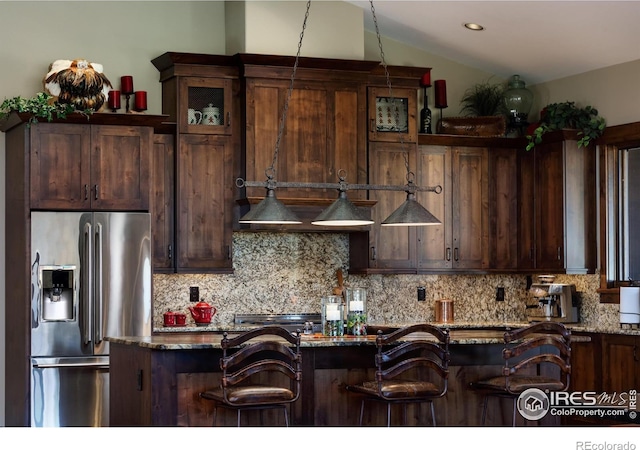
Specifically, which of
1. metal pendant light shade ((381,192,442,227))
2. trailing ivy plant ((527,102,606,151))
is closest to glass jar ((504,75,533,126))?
trailing ivy plant ((527,102,606,151))

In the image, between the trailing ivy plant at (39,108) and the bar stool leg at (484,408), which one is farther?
the trailing ivy plant at (39,108)

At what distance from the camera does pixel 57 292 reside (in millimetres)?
5922

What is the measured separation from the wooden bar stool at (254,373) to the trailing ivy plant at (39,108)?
2.33 metres

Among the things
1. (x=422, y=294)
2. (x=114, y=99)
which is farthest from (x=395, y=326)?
(x=114, y=99)

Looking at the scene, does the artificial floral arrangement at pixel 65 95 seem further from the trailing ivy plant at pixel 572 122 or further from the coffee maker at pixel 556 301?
the coffee maker at pixel 556 301

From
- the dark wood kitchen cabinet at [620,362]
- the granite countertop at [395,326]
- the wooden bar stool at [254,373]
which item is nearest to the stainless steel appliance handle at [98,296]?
the granite countertop at [395,326]

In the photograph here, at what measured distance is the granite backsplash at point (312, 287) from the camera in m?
6.93

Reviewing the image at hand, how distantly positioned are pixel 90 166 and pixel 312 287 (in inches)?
81.3

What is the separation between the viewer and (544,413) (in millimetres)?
4945

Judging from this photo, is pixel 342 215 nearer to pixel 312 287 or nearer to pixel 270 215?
pixel 270 215

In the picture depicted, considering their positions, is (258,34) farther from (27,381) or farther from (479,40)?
(27,381)

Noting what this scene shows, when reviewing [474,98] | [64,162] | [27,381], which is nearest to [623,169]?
[474,98]

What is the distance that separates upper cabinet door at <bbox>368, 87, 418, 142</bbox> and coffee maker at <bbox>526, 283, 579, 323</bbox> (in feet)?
5.14

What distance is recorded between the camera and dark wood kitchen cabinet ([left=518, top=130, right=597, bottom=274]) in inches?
276
